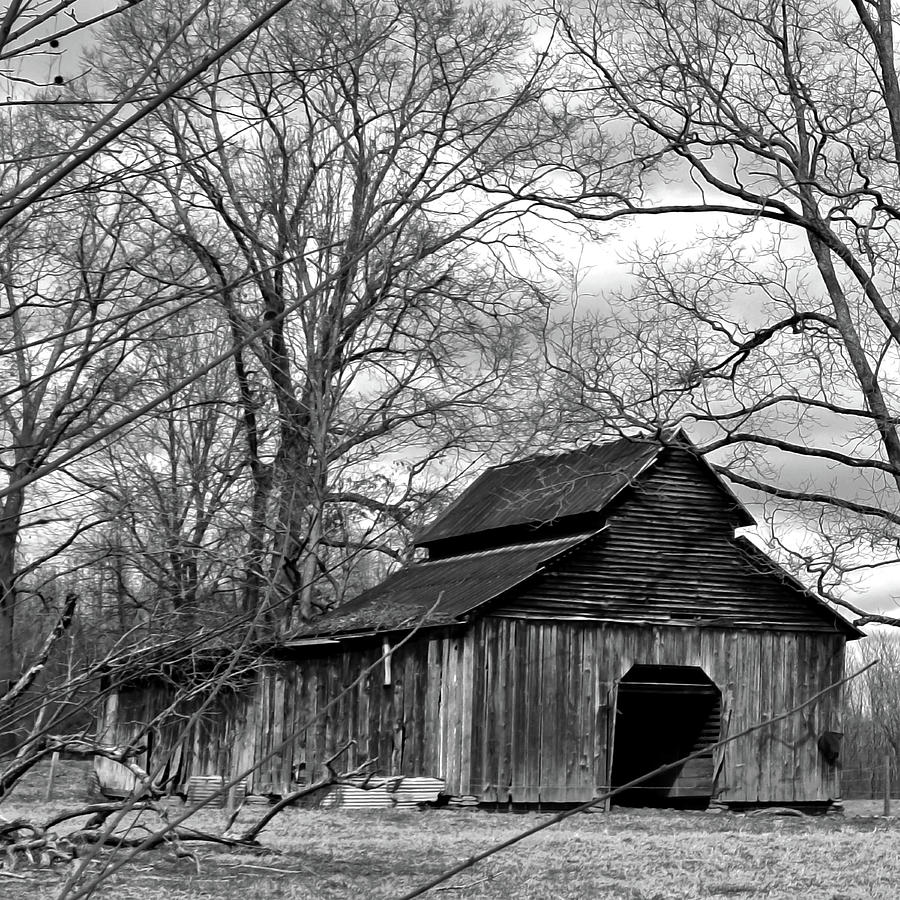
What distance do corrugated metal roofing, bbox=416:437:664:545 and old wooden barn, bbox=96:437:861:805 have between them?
75mm

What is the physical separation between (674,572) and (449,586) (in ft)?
12.9

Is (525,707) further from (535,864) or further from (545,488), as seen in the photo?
(535,864)

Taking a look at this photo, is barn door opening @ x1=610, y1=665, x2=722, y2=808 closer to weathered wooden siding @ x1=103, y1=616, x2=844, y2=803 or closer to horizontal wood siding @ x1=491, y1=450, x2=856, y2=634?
weathered wooden siding @ x1=103, y1=616, x2=844, y2=803

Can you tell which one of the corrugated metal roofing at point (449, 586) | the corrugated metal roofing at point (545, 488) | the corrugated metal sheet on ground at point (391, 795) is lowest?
the corrugated metal sheet on ground at point (391, 795)

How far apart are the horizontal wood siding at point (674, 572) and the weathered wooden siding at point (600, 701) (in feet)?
0.95

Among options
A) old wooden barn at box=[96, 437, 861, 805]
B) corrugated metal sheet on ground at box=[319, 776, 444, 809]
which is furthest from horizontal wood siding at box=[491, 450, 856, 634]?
corrugated metal sheet on ground at box=[319, 776, 444, 809]

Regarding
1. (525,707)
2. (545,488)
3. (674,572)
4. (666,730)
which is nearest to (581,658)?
(525,707)

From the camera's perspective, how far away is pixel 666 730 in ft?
89.8

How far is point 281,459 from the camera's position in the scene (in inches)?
1091

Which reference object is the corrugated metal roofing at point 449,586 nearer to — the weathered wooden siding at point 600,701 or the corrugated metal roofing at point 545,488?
the corrugated metal roofing at point 545,488

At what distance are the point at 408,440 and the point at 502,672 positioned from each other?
9.34 metres

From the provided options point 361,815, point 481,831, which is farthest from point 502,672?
point 481,831

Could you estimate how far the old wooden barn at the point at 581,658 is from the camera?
2192cm

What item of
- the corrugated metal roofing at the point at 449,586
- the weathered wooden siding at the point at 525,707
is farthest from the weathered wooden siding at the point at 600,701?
the corrugated metal roofing at the point at 449,586
